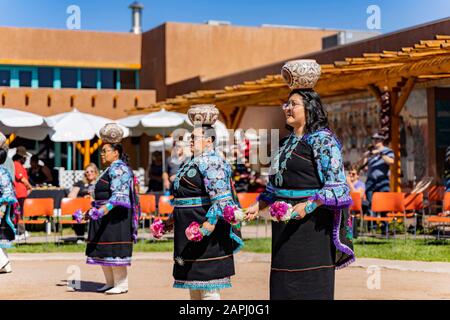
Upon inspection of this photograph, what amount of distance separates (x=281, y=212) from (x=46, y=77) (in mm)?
28630

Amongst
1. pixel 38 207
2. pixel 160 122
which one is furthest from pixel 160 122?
pixel 38 207

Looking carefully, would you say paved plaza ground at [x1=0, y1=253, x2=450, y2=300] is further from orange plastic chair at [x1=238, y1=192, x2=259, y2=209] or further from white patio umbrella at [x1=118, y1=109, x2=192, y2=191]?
white patio umbrella at [x1=118, y1=109, x2=192, y2=191]

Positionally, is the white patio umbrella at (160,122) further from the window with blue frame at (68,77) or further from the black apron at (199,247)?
the black apron at (199,247)

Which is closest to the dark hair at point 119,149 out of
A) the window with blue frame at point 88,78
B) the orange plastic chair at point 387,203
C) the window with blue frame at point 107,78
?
the orange plastic chair at point 387,203

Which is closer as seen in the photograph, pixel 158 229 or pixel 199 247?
pixel 199 247

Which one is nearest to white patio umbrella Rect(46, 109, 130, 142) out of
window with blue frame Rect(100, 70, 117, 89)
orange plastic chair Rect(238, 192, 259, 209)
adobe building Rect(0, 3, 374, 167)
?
orange plastic chair Rect(238, 192, 259, 209)

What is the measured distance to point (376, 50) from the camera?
2038cm

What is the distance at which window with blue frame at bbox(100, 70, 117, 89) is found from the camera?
110ft

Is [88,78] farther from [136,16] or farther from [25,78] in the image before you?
[136,16]

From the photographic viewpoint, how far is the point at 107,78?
33.7 meters

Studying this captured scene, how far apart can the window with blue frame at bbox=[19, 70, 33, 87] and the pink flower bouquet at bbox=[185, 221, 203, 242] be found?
2717 cm

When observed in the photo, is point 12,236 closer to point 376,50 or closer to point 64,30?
point 376,50

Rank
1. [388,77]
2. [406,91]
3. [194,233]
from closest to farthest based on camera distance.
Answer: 1. [194,233]
2. [388,77]
3. [406,91]
